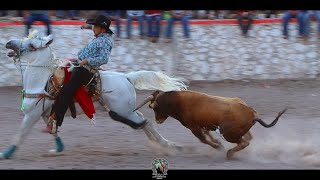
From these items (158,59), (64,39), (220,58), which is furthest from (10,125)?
(220,58)

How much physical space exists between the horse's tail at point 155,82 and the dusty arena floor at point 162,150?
0.83 metres

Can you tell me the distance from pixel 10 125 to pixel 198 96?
4.34 meters

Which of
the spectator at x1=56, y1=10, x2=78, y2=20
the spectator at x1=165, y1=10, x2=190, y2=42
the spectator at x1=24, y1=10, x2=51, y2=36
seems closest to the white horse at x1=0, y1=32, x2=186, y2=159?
the spectator at x1=24, y1=10, x2=51, y2=36

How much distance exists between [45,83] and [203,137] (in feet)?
7.09

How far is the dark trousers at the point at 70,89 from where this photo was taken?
27.4 feet

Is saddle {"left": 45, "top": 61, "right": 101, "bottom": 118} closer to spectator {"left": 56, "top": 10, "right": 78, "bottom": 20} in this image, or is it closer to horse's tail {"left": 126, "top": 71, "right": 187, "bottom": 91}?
horse's tail {"left": 126, "top": 71, "right": 187, "bottom": 91}

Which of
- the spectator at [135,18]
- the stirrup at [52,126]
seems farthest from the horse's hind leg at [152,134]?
the spectator at [135,18]

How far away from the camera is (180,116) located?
8.45 meters

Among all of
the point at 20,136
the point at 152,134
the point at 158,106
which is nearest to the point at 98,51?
the point at 158,106

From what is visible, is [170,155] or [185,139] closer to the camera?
[170,155]

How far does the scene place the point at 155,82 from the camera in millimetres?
8758

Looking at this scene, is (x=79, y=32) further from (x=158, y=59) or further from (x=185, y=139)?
(x=185, y=139)

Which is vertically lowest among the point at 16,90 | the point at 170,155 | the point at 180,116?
the point at 16,90

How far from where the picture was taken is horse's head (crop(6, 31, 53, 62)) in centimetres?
846
